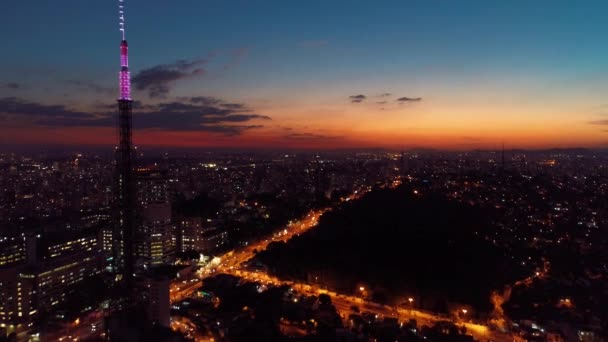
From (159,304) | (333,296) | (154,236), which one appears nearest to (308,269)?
(333,296)

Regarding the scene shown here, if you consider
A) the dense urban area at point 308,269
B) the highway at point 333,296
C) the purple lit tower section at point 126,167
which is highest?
the purple lit tower section at point 126,167

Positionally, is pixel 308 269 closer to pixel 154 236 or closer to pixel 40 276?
pixel 154 236

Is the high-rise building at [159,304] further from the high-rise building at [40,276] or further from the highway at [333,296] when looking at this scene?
the high-rise building at [40,276]

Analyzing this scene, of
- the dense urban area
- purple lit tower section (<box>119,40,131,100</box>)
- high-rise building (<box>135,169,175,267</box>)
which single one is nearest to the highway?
the dense urban area

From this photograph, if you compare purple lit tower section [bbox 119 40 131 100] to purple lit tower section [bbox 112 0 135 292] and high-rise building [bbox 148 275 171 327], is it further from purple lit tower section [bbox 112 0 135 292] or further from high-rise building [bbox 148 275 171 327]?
high-rise building [bbox 148 275 171 327]

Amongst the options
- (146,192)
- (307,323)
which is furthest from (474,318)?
(146,192)

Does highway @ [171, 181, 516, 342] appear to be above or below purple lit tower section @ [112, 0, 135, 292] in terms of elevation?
below

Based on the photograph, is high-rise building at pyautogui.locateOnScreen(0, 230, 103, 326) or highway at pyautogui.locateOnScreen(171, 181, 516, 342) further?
high-rise building at pyautogui.locateOnScreen(0, 230, 103, 326)

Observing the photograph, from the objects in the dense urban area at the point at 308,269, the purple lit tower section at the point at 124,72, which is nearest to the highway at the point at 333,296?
the dense urban area at the point at 308,269

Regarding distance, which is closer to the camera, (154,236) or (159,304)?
(159,304)
